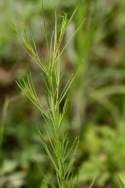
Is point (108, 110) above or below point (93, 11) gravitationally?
below

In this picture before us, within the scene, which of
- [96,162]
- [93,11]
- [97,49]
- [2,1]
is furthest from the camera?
[97,49]

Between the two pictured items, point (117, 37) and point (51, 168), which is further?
point (117, 37)

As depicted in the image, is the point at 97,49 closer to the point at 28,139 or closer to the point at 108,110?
the point at 108,110

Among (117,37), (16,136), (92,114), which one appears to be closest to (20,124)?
(16,136)

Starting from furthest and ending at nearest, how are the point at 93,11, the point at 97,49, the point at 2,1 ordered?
the point at 97,49, the point at 2,1, the point at 93,11

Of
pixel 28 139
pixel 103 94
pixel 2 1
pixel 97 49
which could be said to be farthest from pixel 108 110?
pixel 2 1

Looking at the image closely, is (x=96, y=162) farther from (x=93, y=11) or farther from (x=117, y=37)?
(x=117, y=37)
